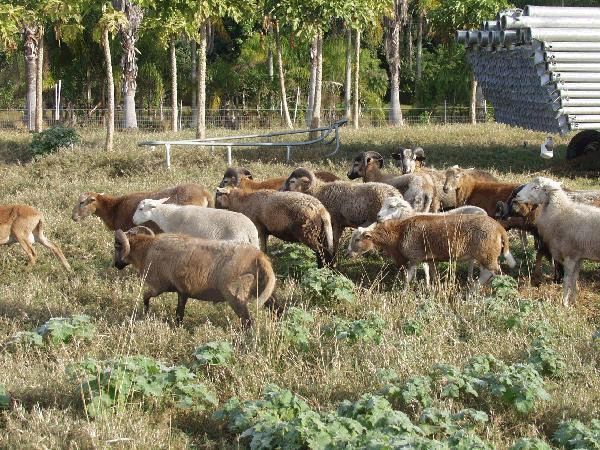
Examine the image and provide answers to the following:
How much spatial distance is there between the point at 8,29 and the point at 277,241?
32.7ft

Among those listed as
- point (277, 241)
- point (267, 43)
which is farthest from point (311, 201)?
point (267, 43)

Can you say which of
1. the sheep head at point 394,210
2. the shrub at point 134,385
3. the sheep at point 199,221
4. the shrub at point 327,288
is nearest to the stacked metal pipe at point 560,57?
the sheep head at point 394,210

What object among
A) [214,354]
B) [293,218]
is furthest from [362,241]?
[214,354]

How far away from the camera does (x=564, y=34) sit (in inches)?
686

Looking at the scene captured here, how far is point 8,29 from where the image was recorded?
20031 mm

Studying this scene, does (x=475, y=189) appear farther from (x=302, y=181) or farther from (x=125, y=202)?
(x=125, y=202)

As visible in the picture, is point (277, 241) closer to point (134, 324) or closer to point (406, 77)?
point (134, 324)

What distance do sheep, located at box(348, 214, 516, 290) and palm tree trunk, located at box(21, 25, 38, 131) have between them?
25.4m

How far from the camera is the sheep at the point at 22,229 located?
12859mm

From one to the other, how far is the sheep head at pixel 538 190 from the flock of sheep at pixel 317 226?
0.05 feet

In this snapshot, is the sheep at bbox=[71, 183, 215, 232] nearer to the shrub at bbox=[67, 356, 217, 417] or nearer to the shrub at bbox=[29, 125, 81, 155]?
the shrub at bbox=[67, 356, 217, 417]

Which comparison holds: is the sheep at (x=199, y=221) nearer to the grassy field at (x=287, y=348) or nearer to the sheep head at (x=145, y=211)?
the sheep head at (x=145, y=211)

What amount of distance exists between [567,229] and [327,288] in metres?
2.99

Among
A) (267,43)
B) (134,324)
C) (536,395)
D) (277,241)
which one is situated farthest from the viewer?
(267,43)
